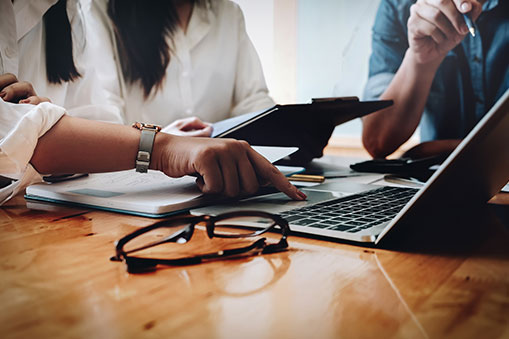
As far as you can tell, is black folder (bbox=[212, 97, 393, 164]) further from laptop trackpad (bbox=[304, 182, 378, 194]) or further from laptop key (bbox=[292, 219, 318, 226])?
laptop key (bbox=[292, 219, 318, 226])

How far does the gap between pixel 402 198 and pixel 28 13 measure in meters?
0.91

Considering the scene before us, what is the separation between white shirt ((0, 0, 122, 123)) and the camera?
0.92m

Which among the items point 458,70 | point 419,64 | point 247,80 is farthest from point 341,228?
point 247,80

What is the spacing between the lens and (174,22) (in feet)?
5.52

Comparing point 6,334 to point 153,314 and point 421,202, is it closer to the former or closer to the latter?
point 153,314

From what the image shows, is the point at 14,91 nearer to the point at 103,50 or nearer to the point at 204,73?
the point at 103,50

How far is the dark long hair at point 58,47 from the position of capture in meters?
1.13

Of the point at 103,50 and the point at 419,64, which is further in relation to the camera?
the point at 103,50

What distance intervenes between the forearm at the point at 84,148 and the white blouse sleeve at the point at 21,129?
0.01 meters

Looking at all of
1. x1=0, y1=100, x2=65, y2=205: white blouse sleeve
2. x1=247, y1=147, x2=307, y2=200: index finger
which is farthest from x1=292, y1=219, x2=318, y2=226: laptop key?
x1=0, y1=100, x2=65, y2=205: white blouse sleeve

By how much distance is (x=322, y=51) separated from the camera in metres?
2.58

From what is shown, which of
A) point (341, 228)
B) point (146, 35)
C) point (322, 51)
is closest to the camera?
point (341, 228)

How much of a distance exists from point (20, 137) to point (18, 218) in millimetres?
101

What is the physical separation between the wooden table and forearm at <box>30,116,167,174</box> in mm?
174
